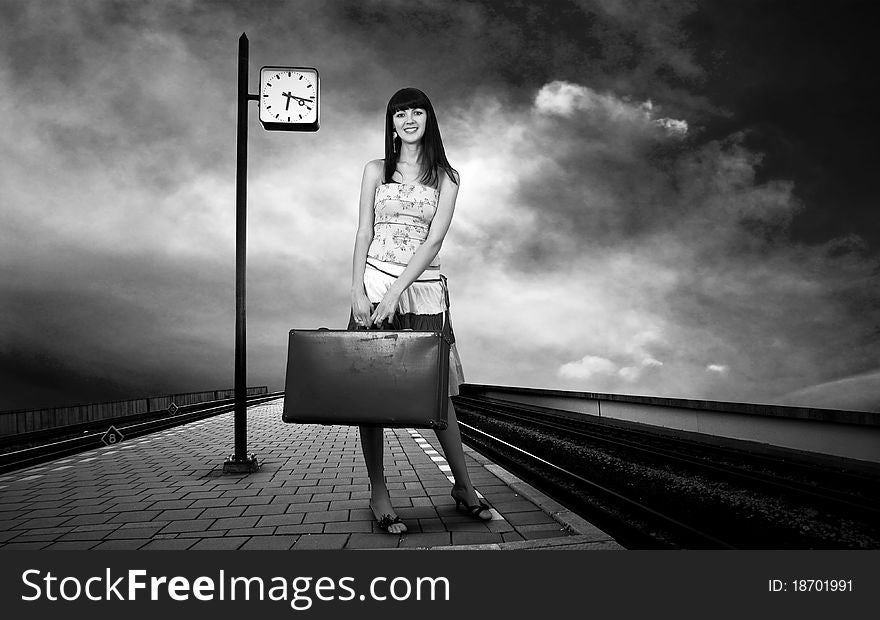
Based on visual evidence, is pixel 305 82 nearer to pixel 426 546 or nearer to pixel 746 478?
pixel 426 546

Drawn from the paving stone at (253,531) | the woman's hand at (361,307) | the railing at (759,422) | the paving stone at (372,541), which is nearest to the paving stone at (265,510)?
the paving stone at (253,531)

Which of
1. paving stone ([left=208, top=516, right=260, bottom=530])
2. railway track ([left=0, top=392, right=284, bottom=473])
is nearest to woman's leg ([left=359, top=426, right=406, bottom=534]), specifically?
paving stone ([left=208, top=516, right=260, bottom=530])

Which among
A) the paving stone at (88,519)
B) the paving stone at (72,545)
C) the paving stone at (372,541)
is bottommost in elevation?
the paving stone at (88,519)

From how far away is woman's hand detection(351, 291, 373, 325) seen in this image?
2.79 meters

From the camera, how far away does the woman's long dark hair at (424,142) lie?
9.98 ft

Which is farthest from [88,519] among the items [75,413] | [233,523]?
[75,413]

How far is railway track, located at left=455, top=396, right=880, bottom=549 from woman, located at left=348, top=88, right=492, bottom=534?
4.68 ft

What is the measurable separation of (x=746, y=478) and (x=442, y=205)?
3966 mm

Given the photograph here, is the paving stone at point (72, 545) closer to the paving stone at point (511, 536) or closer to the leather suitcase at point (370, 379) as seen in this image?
the leather suitcase at point (370, 379)

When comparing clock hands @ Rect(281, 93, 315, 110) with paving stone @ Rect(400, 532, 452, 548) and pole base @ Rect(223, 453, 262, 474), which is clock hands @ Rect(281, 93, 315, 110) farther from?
paving stone @ Rect(400, 532, 452, 548)

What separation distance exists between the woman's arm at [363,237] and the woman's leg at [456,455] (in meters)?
0.70

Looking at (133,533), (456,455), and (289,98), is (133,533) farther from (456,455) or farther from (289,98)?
(289,98)

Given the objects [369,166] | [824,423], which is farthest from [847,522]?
[824,423]

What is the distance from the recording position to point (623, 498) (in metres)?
4.11
